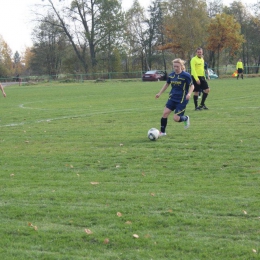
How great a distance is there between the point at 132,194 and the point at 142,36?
231ft

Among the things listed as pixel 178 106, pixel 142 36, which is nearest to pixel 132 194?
pixel 178 106

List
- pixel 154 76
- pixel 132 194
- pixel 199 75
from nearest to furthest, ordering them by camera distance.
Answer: pixel 132 194
pixel 199 75
pixel 154 76

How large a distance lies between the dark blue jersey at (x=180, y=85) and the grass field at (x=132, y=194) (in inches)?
33.1

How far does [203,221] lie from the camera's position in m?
5.05

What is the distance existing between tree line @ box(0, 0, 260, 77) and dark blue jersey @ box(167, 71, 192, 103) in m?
49.2

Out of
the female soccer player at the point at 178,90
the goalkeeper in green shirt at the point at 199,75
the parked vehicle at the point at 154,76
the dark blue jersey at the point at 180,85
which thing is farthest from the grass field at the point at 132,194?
the parked vehicle at the point at 154,76

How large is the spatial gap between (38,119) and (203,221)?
36.0 ft

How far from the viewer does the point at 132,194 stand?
6176mm

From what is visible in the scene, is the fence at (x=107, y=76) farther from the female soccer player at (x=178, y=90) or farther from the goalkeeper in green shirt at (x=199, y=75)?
the female soccer player at (x=178, y=90)

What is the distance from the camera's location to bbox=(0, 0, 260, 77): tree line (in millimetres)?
59531

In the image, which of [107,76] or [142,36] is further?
[142,36]

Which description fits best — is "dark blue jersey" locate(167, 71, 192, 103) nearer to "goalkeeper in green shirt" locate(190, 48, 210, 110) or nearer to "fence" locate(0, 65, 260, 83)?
"goalkeeper in green shirt" locate(190, 48, 210, 110)

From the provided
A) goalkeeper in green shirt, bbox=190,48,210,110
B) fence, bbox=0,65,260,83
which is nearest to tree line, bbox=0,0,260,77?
fence, bbox=0,65,260,83

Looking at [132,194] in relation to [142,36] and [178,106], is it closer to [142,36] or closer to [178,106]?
[178,106]
